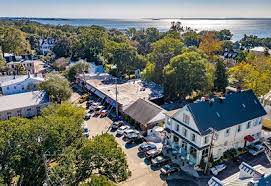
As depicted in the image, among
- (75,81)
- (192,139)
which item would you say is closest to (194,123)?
(192,139)

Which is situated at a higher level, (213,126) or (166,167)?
(213,126)

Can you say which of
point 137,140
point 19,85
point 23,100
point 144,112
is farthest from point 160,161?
point 19,85

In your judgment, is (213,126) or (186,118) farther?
(186,118)

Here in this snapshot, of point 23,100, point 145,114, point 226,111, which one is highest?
point 226,111

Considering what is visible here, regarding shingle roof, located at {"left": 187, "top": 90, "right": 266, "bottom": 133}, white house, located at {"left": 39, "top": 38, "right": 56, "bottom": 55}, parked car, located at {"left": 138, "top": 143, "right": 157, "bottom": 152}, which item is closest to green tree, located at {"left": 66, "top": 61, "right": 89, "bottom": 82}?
parked car, located at {"left": 138, "top": 143, "right": 157, "bottom": 152}

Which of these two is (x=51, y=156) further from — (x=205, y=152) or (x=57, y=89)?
(x=57, y=89)

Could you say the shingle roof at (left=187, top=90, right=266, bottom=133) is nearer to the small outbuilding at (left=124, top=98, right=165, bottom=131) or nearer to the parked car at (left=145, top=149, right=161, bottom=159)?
the parked car at (left=145, top=149, right=161, bottom=159)

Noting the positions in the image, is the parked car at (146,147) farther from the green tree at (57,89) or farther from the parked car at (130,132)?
the green tree at (57,89)
